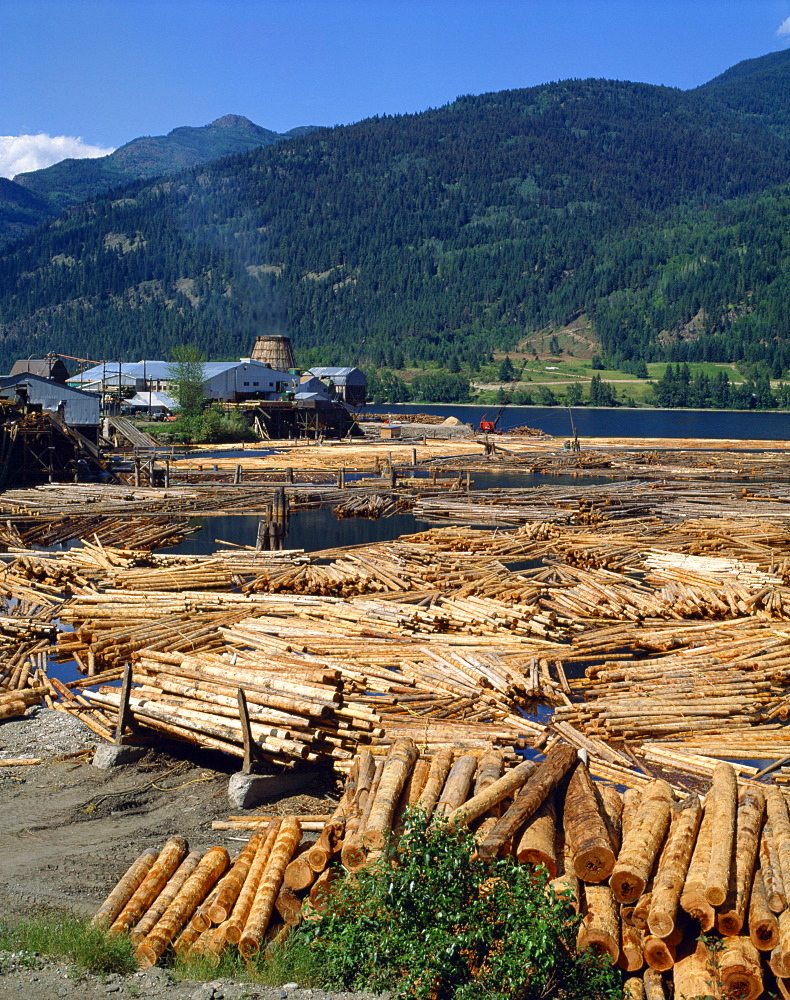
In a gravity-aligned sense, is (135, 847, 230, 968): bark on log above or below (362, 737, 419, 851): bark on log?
below

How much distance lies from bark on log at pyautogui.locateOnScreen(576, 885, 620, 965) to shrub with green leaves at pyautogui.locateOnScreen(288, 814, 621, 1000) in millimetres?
103

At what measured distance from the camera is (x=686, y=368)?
158875 millimetres

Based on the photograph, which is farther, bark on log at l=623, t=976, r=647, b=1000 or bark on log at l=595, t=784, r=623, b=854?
bark on log at l=595, t=784, r=623, b=854

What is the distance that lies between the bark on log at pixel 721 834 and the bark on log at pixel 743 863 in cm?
7

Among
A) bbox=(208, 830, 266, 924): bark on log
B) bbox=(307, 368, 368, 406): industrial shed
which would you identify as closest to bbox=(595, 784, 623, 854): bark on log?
bbox=(208, 830, 266, 924): bark on log

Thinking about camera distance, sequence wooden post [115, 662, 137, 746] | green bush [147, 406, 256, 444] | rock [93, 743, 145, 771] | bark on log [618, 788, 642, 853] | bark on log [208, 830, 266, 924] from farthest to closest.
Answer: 1. green bush [147, 406, 256, 444]
2. wooden post [115, 662, 137, 746]
3. rock [93, 743, 145, 771]
4. bark on log [618, 788, 642, 853]
5. bark on log [208, 830, 266, 924]

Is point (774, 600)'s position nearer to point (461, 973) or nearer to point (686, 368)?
point (461, 973)

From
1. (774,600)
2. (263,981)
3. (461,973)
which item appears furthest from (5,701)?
(774,600)

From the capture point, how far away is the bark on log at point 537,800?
352 inches

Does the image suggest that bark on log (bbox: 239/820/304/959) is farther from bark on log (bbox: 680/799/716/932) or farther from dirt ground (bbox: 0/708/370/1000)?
bark on log (bbox: 680/799/716/932)

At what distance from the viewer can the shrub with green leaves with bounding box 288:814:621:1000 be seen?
7.83 m

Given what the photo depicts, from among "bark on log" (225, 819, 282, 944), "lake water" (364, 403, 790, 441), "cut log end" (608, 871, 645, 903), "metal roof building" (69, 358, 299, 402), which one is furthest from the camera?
"lake water" (364, 403, 790, 441)

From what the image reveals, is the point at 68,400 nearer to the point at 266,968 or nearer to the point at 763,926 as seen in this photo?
the point at 266,968

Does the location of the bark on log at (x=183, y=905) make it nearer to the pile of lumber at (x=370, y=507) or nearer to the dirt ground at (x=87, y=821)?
the dirt ground at (x=87, y=821)
